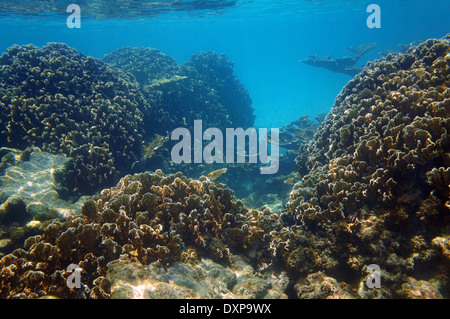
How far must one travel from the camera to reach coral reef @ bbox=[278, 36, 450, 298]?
322 centimetres

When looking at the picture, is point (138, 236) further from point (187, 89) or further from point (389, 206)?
point (187, 89)

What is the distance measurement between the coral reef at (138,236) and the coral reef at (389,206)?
0.87m

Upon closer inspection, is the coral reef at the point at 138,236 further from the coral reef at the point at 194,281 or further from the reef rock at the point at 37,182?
the reef rock at the point at 37,182

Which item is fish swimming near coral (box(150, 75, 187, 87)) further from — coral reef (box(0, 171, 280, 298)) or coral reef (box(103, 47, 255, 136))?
coral reef (box(0, 171, 280, 298))

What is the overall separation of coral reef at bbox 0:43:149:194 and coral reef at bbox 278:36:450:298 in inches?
233

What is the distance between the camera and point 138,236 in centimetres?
346

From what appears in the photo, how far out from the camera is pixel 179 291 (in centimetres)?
278

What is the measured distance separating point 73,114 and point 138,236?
6.67 metres

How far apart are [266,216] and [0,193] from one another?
591 centimetres

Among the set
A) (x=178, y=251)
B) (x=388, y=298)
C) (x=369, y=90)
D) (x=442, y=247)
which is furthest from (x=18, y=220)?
(x=369, y=90)

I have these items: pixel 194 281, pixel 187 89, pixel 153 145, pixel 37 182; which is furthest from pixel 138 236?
pixel 187 89

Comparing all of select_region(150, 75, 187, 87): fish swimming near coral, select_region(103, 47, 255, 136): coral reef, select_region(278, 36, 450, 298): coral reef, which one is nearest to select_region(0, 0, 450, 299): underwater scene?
select_region(278, 36, 450, 298): coral reef

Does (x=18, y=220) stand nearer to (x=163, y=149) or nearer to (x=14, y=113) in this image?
(x=14, y=113)

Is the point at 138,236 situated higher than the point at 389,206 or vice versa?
the point at 389,206
